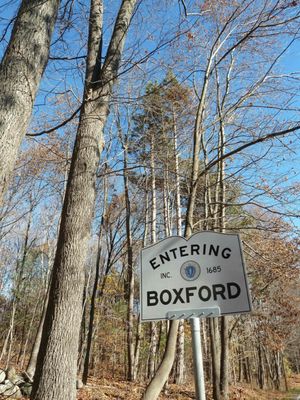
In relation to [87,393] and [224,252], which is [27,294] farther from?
[224,252]

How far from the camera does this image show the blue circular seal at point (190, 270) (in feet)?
5.09

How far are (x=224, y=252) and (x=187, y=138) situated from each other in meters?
6.26

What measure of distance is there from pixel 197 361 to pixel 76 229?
1844 mm

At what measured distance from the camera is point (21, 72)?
96.7 inches

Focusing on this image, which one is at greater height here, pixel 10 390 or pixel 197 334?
pixel 197 334

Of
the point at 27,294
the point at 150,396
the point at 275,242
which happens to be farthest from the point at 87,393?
the point at 27,294

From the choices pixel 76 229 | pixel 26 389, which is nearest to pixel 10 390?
pixel 26 389

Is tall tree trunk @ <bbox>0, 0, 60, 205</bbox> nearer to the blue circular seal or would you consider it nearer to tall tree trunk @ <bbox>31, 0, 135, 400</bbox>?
tall tree trunk @ <bbox>31, 0, 135, 400</bbox>

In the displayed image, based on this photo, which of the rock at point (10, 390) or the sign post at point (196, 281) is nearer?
the sign post at point (196, 281)

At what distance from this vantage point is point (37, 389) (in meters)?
2.38

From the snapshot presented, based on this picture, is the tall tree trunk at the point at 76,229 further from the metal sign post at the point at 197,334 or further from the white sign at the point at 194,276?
the metal sign post at the point at 197,334

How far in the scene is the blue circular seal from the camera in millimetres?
1552

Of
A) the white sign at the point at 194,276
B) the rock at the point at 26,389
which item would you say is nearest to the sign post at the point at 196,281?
the white sign at the point at 194,276

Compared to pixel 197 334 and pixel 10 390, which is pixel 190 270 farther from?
pixel 10 390
